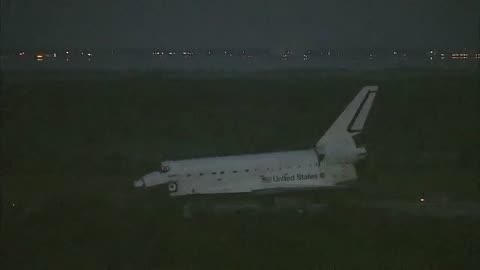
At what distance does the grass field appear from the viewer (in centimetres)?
789

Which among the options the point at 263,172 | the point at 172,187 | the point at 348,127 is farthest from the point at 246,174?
the point at 348,127

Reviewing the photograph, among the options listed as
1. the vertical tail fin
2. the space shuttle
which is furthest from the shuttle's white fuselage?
the vertical tail fin

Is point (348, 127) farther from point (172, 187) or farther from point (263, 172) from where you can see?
point (172, 187)

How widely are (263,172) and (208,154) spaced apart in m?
2.77

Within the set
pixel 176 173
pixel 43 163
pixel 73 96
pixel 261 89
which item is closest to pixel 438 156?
pixel 176 173

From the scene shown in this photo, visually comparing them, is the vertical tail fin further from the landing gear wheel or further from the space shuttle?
the landing gear wheel

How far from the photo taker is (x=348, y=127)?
1071 cm

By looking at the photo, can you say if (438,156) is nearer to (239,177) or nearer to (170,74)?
(239,177)

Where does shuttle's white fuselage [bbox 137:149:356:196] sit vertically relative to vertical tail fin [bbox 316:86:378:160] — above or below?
below

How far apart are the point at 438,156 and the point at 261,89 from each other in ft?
36.1

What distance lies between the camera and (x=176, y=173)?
10016 millimetres

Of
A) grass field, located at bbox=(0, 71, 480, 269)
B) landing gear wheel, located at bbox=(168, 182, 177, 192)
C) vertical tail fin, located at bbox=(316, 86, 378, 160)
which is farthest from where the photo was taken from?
vertical tail fin, located at bbox=(316, 86, 378, 160)

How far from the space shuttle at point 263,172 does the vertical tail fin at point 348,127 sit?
0.02 metres

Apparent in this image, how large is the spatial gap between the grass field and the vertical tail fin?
1.12 meters
